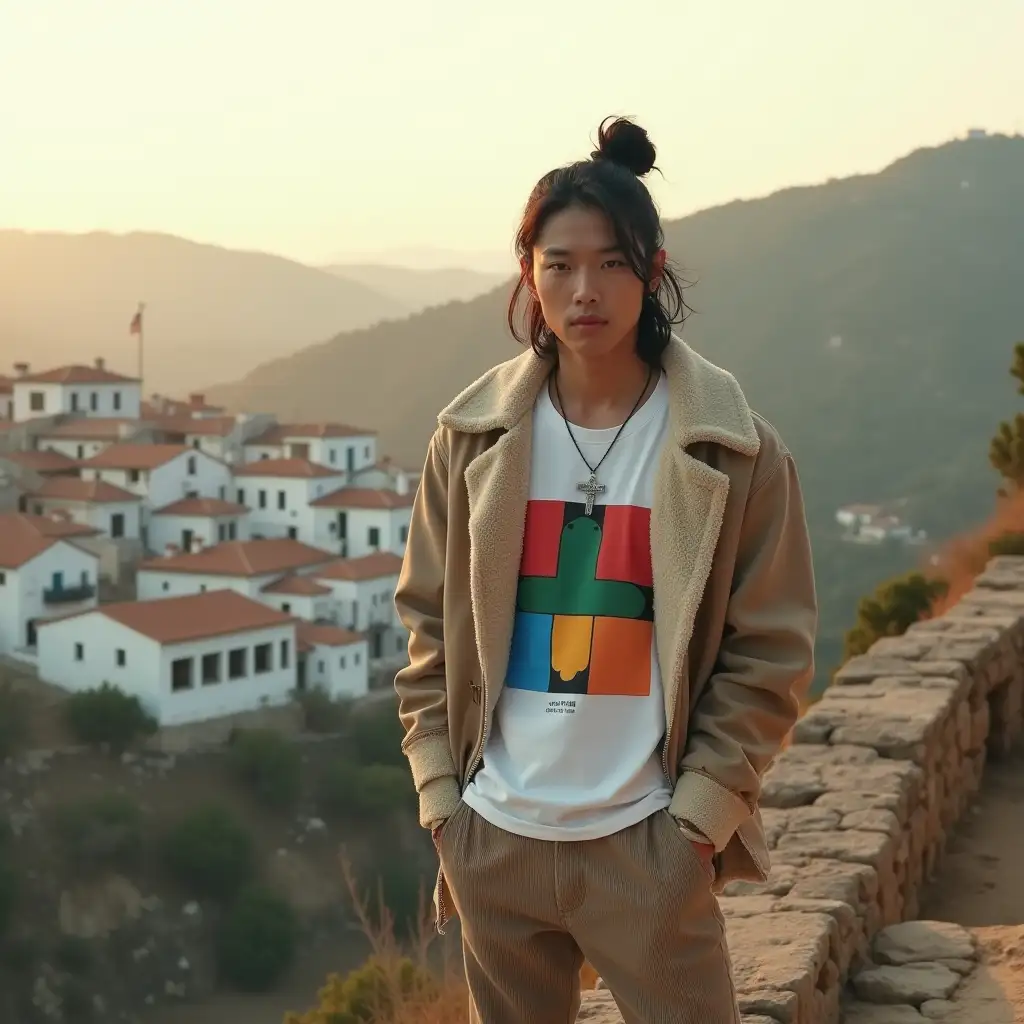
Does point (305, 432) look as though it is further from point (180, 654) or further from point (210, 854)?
point (210, 854)

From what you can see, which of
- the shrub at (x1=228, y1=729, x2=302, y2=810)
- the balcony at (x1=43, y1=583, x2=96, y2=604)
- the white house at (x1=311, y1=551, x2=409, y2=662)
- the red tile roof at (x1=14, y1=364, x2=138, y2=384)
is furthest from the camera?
the red tile roof at (x1=14, y1=364, x2=138, y2=384)

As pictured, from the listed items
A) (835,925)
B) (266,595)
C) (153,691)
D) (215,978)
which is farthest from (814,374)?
(835,925)

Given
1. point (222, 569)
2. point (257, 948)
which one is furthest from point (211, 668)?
point (257, 948)

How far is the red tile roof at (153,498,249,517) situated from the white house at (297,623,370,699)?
5.23 metres

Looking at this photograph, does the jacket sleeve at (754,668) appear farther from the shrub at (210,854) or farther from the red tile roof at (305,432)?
the red tile roof at (305,432)

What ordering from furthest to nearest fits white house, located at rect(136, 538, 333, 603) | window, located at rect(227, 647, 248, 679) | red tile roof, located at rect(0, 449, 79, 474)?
red tile roof, located at rect(0, 449, 79, 474) → white house, located at rect(136, 538, 333, 603) → window, located at rect(227, 647, 248, 679)

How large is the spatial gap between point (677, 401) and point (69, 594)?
30.5 m

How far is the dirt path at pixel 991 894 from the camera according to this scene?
2.48 meters

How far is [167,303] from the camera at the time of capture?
285ft

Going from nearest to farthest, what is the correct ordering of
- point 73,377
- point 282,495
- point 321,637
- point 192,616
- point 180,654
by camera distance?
point 180,654 < point 192,616 < point 321,637 < point 282,495 < point 73,377

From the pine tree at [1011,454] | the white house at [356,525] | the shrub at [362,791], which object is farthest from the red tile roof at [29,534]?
the pine tree at [1011,454]

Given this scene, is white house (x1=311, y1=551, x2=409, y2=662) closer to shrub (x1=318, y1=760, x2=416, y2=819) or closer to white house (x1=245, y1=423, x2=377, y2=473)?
white house (x1=245, y1=423, x2=377, y2=473)

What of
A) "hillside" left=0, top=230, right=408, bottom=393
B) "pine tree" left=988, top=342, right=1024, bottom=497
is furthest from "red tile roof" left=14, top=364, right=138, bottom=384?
"pine tree" left=988, top=342, right=1024, bottom=497

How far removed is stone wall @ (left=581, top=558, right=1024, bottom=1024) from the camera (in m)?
2.39
